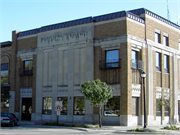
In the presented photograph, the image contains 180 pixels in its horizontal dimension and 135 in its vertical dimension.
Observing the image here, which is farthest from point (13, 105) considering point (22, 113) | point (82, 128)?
point (82, 128)

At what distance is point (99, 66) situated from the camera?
3172 centimetres

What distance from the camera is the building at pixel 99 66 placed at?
30.7m

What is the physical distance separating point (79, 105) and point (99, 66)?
16.6 feet

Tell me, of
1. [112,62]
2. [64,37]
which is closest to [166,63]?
[112,62]

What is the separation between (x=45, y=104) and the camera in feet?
117

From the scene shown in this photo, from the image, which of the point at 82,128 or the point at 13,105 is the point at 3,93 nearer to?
the point at 13,105

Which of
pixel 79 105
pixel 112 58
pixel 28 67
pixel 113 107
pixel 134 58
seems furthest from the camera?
pixel 28 67

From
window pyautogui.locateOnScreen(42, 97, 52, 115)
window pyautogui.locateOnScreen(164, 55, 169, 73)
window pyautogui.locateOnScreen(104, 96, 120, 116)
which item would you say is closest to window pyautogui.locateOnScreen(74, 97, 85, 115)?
window pyautogui.locateOnScreen(104, 96, 120, 116)

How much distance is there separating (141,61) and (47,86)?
1177cm

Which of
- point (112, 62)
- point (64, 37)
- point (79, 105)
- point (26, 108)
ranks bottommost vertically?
point (26, 108)

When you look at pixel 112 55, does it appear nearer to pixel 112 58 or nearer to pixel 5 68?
pixel 112 58

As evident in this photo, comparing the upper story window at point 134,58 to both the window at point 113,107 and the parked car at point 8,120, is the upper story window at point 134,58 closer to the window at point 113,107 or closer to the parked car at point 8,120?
the window at point 113,107

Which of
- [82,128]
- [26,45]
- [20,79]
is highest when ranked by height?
[26,45]

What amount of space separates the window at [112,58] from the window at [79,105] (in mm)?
4977
